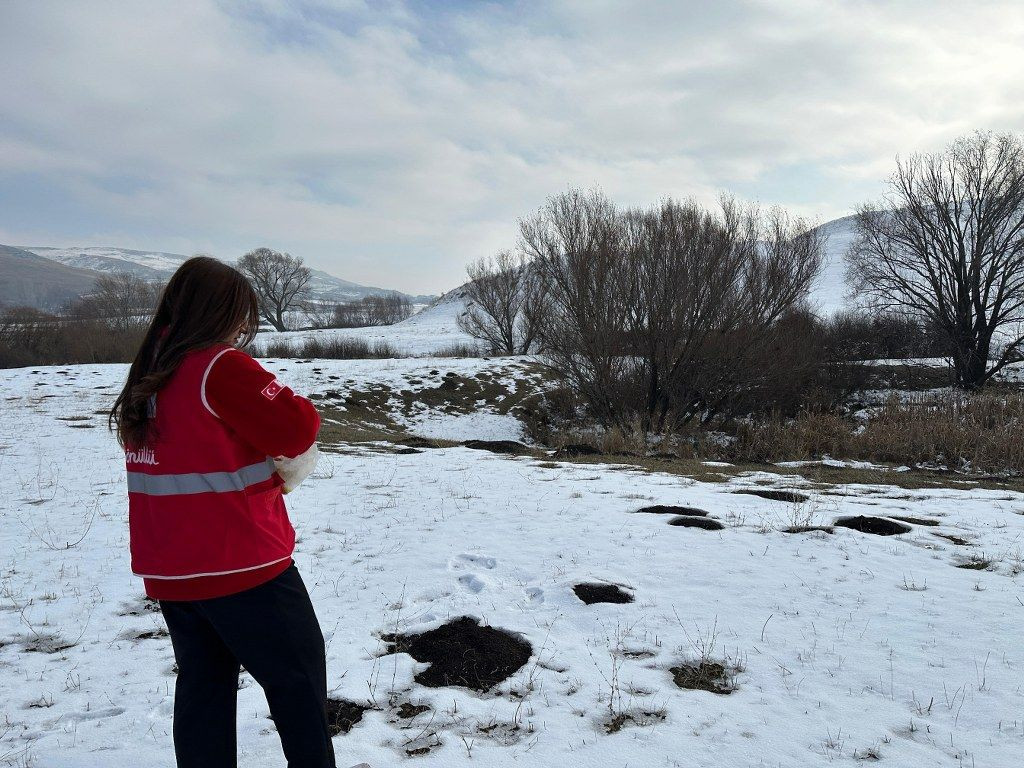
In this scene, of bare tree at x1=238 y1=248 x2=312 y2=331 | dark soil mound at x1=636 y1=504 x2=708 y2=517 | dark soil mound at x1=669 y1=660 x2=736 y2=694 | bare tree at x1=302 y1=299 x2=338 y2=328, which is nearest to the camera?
dark soil mound at x1=669 y1=660 x2=736 y2=694

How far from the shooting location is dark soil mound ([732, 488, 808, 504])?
7.19 meters

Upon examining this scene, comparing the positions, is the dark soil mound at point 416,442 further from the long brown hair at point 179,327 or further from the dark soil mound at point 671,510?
the long brown hair at point 179,327

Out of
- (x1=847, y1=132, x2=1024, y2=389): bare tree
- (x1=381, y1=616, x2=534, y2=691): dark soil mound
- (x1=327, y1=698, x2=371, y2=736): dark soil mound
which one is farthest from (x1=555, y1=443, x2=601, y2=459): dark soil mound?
(x1=847, y1=132, x2=1024, y2=389): bare tree

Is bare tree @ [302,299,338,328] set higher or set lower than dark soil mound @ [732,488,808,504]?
higher

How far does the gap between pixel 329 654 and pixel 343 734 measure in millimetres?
862

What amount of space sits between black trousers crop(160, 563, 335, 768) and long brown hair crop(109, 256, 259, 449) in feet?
1.96

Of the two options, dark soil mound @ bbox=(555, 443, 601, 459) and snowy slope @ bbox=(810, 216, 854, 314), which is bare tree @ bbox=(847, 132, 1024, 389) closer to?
snowy slope @ bbox=(810, 216, 854, 314)

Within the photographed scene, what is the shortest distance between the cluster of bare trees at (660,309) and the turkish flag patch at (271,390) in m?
15.9

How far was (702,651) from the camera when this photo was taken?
3.60 meters

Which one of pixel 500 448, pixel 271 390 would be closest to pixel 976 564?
pixel 271 390

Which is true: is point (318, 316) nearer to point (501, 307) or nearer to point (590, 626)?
point (501, 307)

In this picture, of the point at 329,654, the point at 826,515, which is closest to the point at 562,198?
the point at 826,515

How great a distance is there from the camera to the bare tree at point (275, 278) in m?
62.7

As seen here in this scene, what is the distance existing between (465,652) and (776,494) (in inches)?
213
